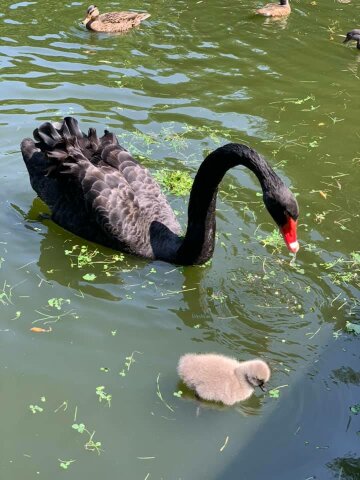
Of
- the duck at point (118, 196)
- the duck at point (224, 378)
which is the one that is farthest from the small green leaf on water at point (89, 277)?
the duck at point (224, 378)

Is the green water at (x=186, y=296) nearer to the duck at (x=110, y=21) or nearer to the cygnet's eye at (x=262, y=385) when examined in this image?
the cygnet's eye at (x=262, y=385)

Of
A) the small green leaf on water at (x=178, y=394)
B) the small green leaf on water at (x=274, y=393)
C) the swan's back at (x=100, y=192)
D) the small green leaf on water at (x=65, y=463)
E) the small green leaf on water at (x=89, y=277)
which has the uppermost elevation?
the swan's back at (x=100, y=192)

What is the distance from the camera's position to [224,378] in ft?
11.9

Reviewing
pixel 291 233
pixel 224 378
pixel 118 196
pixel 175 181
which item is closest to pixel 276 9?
pixel 175 181

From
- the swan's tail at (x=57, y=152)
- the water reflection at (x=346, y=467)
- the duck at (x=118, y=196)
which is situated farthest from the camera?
the swan's tail at (x=57, y=152)

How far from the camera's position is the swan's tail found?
5.10 metres

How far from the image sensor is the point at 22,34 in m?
9.23

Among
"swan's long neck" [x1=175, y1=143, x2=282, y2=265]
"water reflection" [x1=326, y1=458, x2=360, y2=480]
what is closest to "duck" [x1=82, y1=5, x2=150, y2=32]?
"swan's long neck" [x1=175, y1=143, x2=282, y2=265]

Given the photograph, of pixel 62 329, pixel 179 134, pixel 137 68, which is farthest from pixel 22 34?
pixel 62 329

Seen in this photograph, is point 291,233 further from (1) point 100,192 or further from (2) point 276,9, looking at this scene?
(2) point 276,9

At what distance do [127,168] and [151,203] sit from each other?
1.14 ft

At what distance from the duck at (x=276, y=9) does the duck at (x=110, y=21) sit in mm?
1785

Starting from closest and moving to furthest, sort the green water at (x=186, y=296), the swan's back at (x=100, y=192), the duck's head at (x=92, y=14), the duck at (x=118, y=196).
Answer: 1. the green water at (x=186, y=296)
2. the duck at (x=118, y=196)
3. the swan's back at (x=100, y=192)
4. the duck's head at (x=92, y=14)

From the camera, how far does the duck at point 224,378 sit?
11.9 feet
